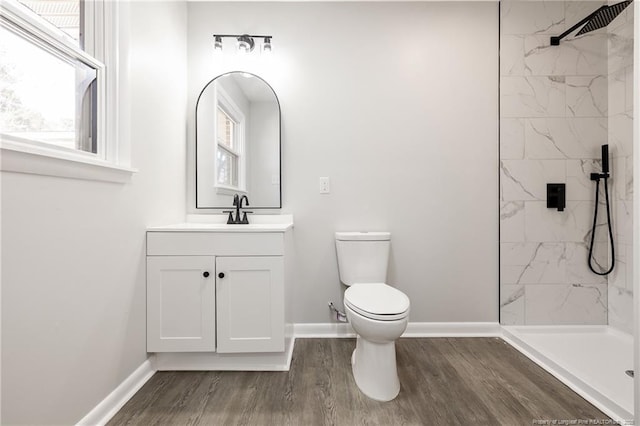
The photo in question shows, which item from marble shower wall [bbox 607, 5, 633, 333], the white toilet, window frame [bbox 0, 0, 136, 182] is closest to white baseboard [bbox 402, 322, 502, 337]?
the white toilet

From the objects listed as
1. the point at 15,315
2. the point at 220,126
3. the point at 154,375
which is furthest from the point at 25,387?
the point at 220,126

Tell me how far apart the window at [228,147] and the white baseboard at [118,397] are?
3.85 feet

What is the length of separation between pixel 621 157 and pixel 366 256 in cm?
186

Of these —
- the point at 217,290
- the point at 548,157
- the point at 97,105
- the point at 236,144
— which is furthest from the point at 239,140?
the point at 548,157

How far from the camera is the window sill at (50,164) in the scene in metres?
0.84

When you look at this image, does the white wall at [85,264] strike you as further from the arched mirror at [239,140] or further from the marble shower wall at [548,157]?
the marble shower wall at [548,157]

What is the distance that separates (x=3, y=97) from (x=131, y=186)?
591mm

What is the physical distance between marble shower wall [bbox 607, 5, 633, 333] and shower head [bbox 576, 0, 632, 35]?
0.99ft

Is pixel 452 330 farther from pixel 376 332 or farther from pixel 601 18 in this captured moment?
pixel 601 18

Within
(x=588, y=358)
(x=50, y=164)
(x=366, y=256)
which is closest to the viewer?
(x=50, y=164)

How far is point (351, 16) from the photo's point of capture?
2111 millimetres

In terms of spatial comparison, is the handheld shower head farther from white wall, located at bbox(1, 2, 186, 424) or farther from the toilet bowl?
white wall, located at bbox(1, 2, 186, 424)

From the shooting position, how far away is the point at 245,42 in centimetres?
206

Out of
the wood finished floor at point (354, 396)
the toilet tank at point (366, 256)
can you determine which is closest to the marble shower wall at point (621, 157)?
the wood finished floor at point (354, 396)
